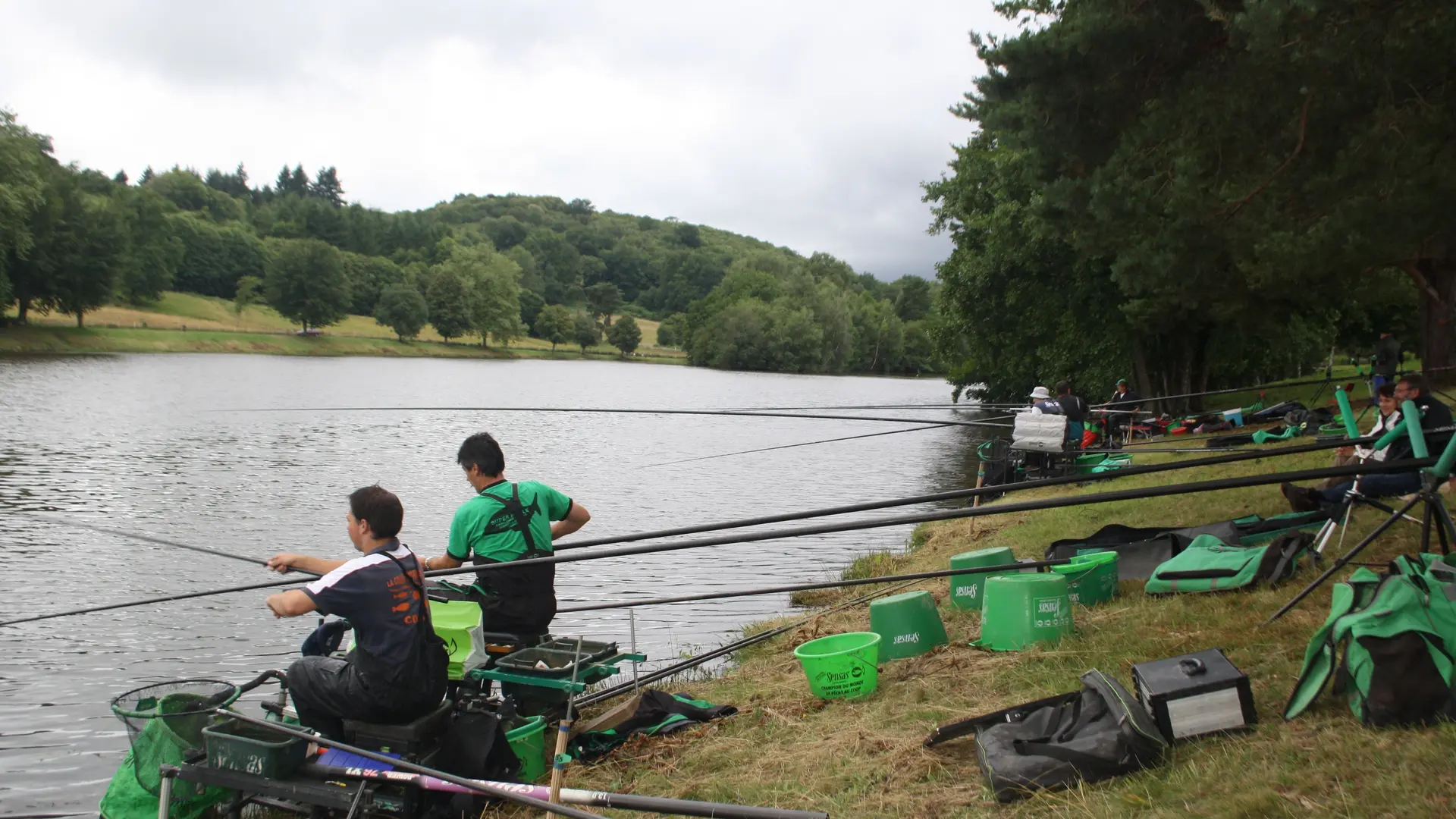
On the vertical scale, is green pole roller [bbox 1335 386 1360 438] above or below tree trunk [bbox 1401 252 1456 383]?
below

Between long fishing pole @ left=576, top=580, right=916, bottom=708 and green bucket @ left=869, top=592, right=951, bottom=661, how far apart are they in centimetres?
135

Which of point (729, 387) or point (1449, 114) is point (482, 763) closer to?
point (1449, 114)

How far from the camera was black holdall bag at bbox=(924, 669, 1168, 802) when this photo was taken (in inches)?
162

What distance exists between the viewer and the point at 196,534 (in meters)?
14.9

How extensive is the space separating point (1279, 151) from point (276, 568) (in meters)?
8.19

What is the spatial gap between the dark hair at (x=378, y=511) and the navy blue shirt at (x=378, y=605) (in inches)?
4.6

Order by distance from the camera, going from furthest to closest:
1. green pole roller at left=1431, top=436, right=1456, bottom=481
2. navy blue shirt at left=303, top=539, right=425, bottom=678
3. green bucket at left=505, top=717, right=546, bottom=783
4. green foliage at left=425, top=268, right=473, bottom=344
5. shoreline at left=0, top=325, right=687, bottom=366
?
green foliage at left=425, top=268, right=473, bottom=344
shoreline at left=0, top=325, right=687, bottom=366
green bucket at left=505, top=717, right=546, bottom=783
navy blue shirt at left=303, top=539, right=425, bottom=678
green pole roller at left=1431, top=436, right=1456, bottom=481

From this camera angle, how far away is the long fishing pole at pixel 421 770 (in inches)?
160

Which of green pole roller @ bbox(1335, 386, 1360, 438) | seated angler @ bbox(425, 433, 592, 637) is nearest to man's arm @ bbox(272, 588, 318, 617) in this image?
seated angler @ bbox(425, 433, 592, 637)

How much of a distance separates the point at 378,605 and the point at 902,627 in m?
3.59

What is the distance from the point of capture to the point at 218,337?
72500 millimetres

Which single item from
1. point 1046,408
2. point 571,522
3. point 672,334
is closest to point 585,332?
point 672,334

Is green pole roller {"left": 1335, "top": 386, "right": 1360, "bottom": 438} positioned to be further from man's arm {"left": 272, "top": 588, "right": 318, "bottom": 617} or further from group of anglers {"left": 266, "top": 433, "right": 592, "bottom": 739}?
man's arm {"left": 272, "top": 588, "right": 318, "bottom": 617}

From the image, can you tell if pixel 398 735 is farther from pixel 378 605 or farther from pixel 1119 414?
pixel 1119 414
